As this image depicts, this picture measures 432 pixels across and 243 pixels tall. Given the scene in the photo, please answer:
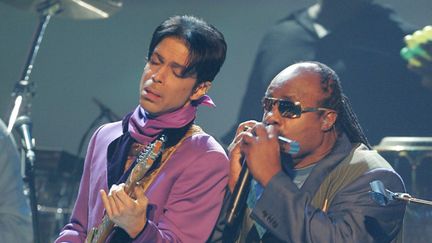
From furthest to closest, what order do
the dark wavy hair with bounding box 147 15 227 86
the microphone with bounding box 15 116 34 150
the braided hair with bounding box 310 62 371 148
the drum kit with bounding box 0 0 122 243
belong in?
the drum kit with bounding box 0 0 122 243
the microphone with bounding box 15 116 34 150
the braided hair with bounding box 310 62 371 148
the dark wavy hair with bounding box 147 15 227 86

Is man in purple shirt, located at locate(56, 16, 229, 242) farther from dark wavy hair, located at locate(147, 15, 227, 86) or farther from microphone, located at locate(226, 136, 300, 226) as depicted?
microphone, located at locate(226, 136, 300, 226)

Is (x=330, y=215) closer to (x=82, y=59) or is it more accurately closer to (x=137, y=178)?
(x=137, y=178)

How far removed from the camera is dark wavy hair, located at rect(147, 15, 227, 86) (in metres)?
3.55

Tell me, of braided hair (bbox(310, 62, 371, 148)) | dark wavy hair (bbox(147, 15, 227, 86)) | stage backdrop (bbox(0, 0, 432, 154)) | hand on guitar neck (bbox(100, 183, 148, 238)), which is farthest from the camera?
stage backdrop (bbox(0, 0, 432, 154))

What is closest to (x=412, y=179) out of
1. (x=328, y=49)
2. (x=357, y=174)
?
(x=328, y=49)

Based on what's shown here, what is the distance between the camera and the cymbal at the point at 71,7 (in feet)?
20.9

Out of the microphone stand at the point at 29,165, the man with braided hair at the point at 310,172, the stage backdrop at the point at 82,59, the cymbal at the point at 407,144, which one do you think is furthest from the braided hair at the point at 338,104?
the stage backdrop at the point at 82,59

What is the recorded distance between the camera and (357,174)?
3.55 metres

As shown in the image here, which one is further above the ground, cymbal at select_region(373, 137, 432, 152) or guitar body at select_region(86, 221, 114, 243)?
guitar body at select_region(86, 221, 114, 243)

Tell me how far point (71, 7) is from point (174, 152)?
3.20 meters

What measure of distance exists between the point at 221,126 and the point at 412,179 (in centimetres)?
167

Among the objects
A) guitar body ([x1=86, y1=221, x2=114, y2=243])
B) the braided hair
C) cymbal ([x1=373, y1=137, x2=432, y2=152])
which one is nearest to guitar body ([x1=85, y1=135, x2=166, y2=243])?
guitar body ([x1=86, y1=221, x2=114, y2=243])

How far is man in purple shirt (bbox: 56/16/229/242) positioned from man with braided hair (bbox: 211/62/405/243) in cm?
15

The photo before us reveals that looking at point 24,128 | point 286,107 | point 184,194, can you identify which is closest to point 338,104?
point 286,107
